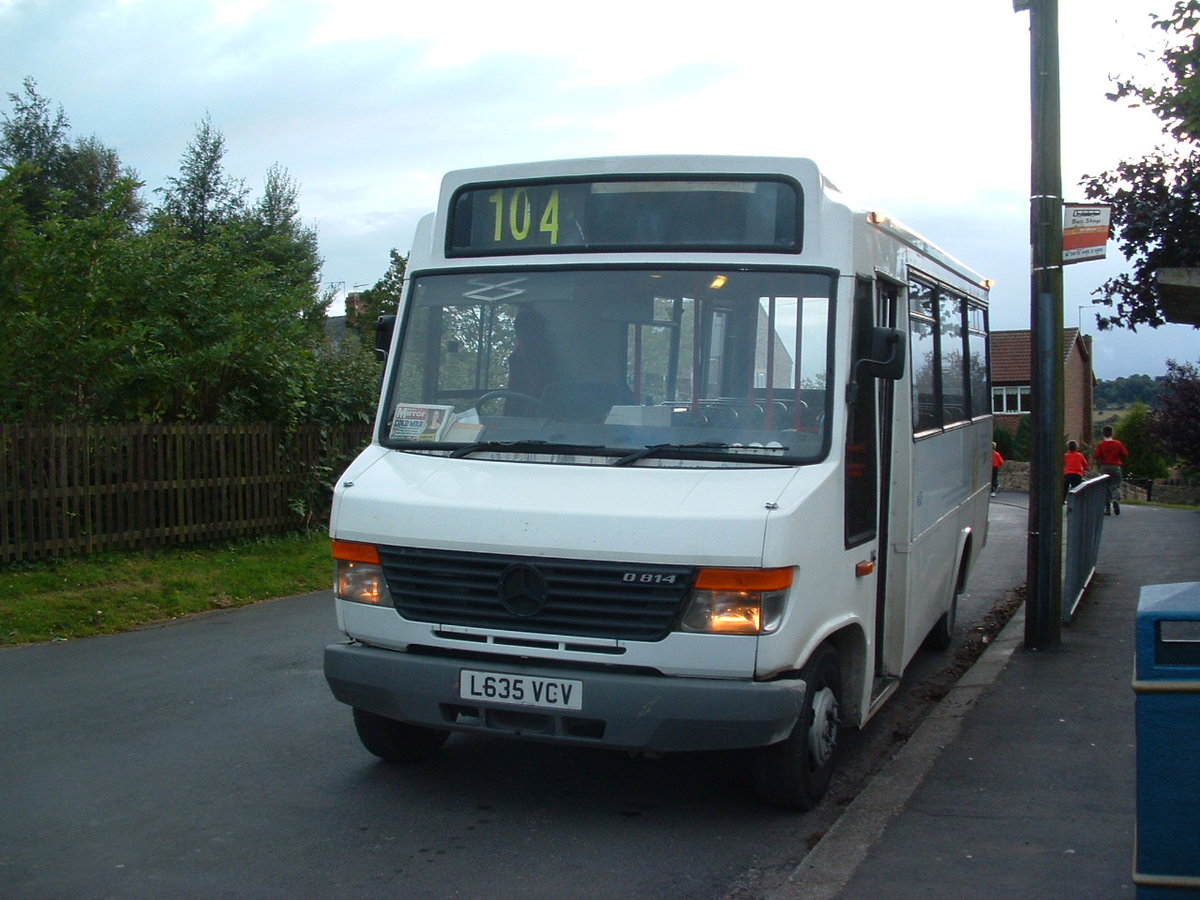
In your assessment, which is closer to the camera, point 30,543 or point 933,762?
point 933,762

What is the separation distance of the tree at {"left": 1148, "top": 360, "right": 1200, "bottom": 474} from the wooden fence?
26331mm

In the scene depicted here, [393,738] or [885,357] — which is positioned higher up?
[885,357]

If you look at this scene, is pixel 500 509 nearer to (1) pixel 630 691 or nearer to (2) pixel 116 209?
(1) pixel 630 691

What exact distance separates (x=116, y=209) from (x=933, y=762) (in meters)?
11.1

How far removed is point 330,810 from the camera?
17.7 feet

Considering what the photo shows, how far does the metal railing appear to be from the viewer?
9.87 meters

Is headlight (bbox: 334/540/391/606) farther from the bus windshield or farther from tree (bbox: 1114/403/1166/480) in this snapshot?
tree (bbox: 1114/403/1166/480)

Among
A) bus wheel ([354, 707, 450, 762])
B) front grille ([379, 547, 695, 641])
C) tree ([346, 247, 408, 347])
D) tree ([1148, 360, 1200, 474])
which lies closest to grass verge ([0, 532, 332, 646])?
bus wheel ([354, 707, 450, 762])

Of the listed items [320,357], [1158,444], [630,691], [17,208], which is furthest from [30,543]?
[1158,444]

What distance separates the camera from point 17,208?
1241 cm

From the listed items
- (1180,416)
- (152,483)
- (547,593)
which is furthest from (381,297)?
(547,593)

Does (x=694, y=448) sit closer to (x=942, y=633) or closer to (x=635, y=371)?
(x=635, y=371)

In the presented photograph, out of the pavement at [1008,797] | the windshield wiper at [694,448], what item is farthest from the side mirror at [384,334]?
the pavement at [1008,797]

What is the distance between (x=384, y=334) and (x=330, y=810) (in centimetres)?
251
